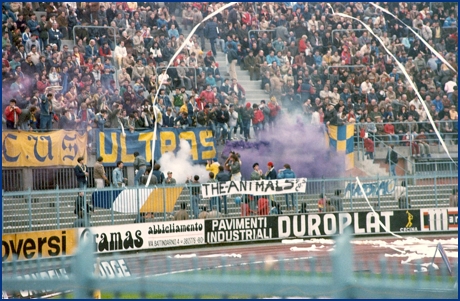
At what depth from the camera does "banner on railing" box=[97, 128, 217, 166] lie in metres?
23.5

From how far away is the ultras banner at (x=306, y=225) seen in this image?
2278 cm

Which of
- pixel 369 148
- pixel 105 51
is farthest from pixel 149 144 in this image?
pixel 369 148

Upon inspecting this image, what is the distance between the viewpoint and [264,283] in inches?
204

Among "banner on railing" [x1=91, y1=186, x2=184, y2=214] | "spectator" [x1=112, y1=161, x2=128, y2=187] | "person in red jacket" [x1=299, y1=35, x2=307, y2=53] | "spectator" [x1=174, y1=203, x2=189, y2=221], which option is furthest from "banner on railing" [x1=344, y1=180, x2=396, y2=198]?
"person in red jacket" [x1=299, y1=35, x2=307, y2=53]

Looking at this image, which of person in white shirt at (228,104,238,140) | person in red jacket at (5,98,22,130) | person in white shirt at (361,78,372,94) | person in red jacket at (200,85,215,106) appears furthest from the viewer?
person in white shirt at (361,78,372,94)

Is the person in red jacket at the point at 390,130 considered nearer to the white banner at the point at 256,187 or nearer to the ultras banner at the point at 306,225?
the ultras banner at the point at 306,225

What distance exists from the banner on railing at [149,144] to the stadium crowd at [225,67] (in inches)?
13.1

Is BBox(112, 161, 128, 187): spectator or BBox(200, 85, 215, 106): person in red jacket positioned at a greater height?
BBox(200, 85, 215, 106): person in red jacket

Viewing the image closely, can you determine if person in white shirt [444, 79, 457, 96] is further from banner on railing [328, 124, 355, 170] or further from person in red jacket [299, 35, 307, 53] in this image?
banner on railing [328, 124, 355, 170]

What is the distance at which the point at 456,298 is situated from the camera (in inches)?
204

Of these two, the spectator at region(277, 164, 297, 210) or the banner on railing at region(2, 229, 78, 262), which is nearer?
the banner on railing at region(2, 229, 78, 262)

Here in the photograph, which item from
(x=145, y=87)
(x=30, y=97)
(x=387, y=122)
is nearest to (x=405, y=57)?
(x=387, y=122)

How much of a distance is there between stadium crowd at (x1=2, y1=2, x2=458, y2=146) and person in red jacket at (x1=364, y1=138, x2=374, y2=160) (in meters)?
0.27

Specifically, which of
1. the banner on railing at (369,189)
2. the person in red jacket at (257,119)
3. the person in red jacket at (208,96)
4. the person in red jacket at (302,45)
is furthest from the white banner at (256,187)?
the person in red jacket at (302,45)
